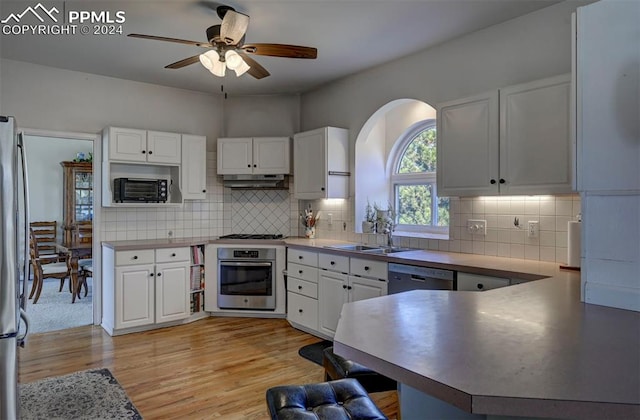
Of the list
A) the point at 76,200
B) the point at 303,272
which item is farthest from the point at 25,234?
the point at 76,200

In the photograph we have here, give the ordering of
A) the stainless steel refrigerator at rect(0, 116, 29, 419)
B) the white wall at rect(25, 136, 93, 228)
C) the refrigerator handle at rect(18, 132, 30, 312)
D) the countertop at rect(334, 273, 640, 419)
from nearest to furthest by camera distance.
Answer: the countertop at rect(334, 273, 640, 419) → the stainless steel refrigerator at rect(0, 116, 29, 419) → the refrigerator handle at rect(18, 132, 30, 312) → the white wall at rect(25, 136, 93, 228)

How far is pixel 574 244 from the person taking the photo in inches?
96.3

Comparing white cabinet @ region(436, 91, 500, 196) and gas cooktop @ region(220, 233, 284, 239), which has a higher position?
white cabinet @ region(436, 91, 500, 196)

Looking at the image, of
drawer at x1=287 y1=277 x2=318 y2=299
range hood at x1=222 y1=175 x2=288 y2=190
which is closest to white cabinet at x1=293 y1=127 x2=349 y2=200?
range hood at x1=222 y1=175 x2=288 y2=190

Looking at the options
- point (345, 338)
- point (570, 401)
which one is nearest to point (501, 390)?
point (570, 401)

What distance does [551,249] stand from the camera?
279 centimetres

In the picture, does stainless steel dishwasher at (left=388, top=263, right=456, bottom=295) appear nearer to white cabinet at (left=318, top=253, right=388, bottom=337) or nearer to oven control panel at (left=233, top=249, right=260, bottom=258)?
white cabinet at (left=318, top=253, right=388, bottom=337)

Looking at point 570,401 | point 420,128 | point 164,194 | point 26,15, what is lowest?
point 570,401

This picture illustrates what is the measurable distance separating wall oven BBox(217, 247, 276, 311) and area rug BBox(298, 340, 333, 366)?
916mm

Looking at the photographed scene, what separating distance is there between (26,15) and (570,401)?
383cm

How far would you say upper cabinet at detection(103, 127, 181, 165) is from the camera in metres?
4.15

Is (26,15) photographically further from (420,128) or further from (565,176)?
(565,176)

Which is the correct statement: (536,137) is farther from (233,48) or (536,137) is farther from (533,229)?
(233,48)

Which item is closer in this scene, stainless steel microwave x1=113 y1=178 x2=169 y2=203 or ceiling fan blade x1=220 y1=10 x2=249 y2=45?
ceiling fan blade x1=220 y1=10 x2=249 y2=45
